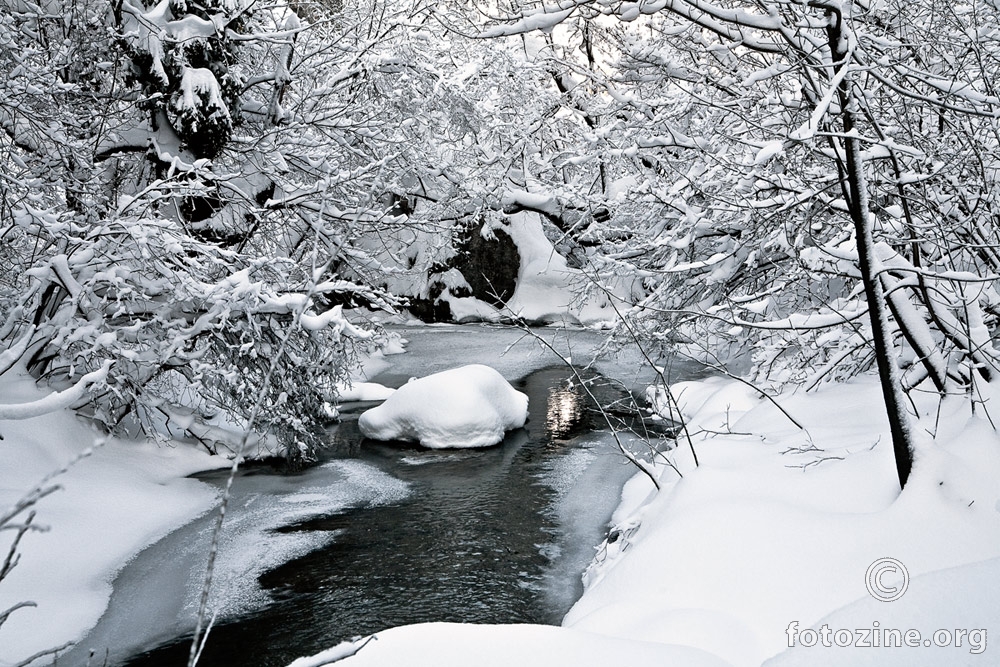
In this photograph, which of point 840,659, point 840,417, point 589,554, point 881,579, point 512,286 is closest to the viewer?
point 840,659

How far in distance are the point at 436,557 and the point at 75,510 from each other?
11.3 ft

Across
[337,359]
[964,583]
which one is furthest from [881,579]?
[337,359]

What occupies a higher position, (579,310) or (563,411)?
(579,310)

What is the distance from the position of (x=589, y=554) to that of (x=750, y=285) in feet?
9.59

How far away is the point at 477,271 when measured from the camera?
26.7 m

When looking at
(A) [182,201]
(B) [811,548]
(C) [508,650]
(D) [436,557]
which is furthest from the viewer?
(A) [182,201]

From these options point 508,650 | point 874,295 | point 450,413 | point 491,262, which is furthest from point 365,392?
point 491,262

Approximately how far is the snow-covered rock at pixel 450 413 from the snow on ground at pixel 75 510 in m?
2.54

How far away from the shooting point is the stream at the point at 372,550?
228 inches

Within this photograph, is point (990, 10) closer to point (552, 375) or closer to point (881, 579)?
point (881, 579)

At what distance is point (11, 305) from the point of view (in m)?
7.80

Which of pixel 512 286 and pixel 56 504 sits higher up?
pixel 512 286
